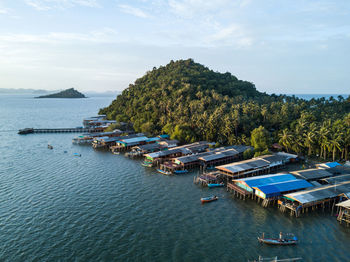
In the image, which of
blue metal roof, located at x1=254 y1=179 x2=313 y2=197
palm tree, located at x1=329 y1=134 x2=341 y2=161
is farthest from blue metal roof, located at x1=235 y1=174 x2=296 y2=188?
palm tree, located at x1=329 y1=134 x2=341 y2=161

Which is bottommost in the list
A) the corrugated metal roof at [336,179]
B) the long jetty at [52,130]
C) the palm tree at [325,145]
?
the long jetty at [52,130]

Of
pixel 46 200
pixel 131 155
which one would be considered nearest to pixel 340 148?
pixel 131 155

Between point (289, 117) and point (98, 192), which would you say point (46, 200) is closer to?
point (98, 192)

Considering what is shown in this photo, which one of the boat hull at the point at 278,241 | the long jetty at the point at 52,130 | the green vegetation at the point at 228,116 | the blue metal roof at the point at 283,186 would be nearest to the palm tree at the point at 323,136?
the green vegetation at the point at 228,116

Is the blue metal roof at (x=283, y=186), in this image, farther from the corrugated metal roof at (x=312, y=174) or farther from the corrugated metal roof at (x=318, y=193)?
the corrugated metal roof at (x=312, y=174)

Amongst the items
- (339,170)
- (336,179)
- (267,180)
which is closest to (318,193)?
(267,180)

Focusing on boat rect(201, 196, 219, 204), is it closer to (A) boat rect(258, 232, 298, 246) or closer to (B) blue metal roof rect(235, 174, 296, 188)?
(B) blue metal roof rect(235, 174, 296, 188)
